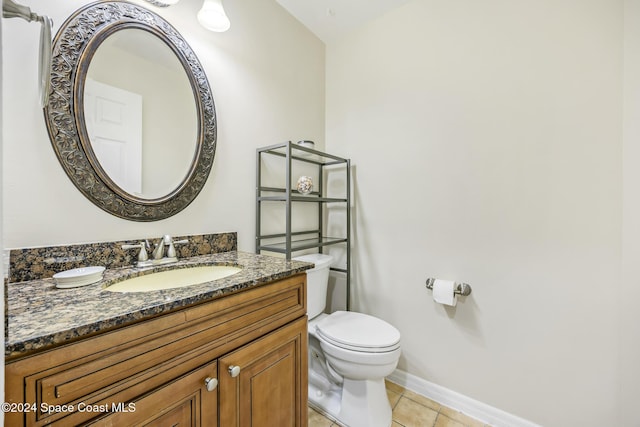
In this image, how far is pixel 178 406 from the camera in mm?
705

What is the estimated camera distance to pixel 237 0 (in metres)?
1.50

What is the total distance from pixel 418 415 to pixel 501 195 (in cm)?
131

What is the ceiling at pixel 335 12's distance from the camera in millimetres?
1733

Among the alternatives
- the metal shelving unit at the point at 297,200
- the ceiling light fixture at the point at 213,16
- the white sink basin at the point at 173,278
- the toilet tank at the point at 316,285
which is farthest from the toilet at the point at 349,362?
the ceiling light fixture at the point at 213,16

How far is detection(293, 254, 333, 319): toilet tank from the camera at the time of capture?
1587 millimetres

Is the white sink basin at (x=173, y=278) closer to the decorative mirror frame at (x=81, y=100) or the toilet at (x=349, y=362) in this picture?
the decorative mirror frame at (x=81, y=100)

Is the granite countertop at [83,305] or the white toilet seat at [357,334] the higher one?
the granite countertop at [83,305]

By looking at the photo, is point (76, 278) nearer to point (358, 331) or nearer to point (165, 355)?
point (165, 355)

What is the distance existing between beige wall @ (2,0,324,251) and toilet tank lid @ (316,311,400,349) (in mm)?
654

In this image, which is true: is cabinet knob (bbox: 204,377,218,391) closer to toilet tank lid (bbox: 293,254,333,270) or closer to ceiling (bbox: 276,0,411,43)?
toilet tank lid (bbox: 293,254,333,270)

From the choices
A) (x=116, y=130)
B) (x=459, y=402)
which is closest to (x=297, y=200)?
(x=116, y=130)

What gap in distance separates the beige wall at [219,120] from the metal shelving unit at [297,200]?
65 mm

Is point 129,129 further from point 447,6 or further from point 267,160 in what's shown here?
point 447,6

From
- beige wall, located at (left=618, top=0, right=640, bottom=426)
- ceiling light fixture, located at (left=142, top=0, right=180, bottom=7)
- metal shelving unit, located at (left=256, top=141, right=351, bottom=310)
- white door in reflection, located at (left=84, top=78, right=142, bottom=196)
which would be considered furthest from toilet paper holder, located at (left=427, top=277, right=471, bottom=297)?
ceiling light fixture, located at (left=142, top=0, right=180, bottom=7)
